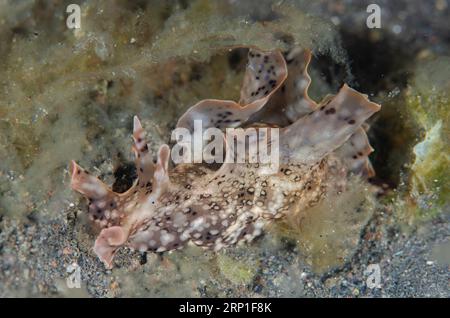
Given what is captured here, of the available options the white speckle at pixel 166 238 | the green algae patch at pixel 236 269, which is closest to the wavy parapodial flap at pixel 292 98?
the white speckle at pixel 166 238

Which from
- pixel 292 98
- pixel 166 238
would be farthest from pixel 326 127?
pixel 166 238

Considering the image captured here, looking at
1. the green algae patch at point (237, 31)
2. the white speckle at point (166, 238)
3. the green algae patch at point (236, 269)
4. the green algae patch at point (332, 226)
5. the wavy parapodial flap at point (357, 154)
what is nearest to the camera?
the green algae patch at point (237, 31)

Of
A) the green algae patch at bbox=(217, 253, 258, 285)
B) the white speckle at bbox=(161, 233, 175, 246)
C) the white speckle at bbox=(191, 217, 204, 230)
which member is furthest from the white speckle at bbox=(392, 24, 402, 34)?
the green algae patch at bbox=(217, 253, 258, 285)

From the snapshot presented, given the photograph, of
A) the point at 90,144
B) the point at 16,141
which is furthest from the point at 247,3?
the point at 16,141

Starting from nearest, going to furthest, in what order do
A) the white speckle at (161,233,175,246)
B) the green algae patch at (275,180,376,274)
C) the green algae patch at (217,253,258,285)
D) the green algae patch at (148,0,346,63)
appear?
the green algae patch at (148,0,346,63), the white speckle at (161,233,175,246), the green algae patch at (275,180,376,274), the green algae patch at (217,253,258,285)

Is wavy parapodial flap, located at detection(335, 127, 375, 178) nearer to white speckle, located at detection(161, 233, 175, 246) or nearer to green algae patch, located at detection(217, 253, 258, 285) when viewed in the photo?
green algae patch, located at detection(217, 253, 258, 285)

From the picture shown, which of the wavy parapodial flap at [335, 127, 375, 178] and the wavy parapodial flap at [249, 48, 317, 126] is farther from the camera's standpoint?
the wavy parapodial flap at [335, 127, 375, 178]

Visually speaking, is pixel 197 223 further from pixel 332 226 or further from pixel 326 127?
pixel 332 226

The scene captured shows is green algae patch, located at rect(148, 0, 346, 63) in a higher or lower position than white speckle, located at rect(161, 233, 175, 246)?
higher

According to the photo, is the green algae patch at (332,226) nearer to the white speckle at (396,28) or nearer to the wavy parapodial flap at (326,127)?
the wavy parapodial flap at (326,127)
